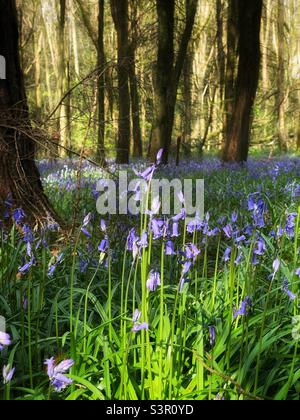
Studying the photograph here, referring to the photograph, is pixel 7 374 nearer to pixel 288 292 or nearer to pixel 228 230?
pixel 288 292

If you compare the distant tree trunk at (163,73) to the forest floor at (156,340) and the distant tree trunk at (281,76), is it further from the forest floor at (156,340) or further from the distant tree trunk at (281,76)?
the distant tree trunk at (281,76)

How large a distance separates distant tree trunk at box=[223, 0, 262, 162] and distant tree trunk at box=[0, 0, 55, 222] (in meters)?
7.06

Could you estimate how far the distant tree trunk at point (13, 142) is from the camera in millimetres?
4238

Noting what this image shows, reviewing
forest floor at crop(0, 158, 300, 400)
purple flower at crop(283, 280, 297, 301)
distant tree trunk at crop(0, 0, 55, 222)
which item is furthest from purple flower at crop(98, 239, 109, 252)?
distant tree trunk at crop(0, 0, 55, 222)

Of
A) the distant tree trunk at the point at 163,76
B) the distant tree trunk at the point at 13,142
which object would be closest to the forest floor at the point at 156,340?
the distant tree trunk at the point at 13,142

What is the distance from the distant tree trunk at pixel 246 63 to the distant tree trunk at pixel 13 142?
706 centimetres

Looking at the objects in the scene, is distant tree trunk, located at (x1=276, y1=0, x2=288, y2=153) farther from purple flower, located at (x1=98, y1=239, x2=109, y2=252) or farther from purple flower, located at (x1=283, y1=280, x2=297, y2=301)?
purple flower, located at (x1=98, y1=239, x2=109, y2=252)

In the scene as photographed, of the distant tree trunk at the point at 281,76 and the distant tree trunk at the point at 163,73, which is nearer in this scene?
the distant tree trunk at the point at 163,73

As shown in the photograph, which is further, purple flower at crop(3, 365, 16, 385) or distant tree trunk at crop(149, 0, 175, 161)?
distant tree trunk at crop(149, 0, 175, 161)

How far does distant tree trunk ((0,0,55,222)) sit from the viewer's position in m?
4.24

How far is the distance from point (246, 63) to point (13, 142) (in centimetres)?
754

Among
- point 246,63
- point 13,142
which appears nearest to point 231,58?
point 246,63

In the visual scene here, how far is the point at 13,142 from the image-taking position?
4391mm

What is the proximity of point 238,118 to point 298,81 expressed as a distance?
54.0 feet
